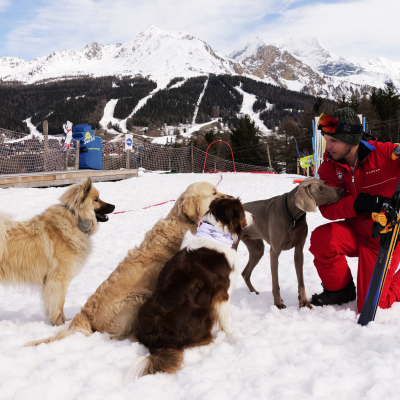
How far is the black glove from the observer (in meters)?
2.27

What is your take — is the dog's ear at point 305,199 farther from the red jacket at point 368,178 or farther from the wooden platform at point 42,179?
the wooden platform at point 42,179

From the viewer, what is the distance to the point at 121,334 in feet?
7.45

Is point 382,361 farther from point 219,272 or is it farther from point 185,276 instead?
point 185,276

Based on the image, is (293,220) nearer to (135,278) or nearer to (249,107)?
(135,278)

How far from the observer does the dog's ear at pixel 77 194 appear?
2.90 m

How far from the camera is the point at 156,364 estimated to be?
1.80 m

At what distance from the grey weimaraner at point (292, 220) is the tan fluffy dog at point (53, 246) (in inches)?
70.7

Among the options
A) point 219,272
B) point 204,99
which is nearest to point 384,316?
point 219,272

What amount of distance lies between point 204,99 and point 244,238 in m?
121

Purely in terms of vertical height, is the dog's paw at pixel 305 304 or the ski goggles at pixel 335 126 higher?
the ski goggles at pixel 335 126

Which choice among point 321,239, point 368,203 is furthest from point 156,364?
point 368,203

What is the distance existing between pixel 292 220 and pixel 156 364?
1795 millimetres

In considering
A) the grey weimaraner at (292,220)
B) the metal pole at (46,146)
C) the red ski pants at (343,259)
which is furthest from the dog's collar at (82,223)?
the metal pole at (46,146)

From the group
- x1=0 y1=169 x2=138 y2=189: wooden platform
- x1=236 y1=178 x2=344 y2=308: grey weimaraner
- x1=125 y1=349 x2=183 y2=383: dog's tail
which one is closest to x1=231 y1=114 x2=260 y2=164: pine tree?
x1=0 y1=169 x2=138 y2=189: wooden platform
